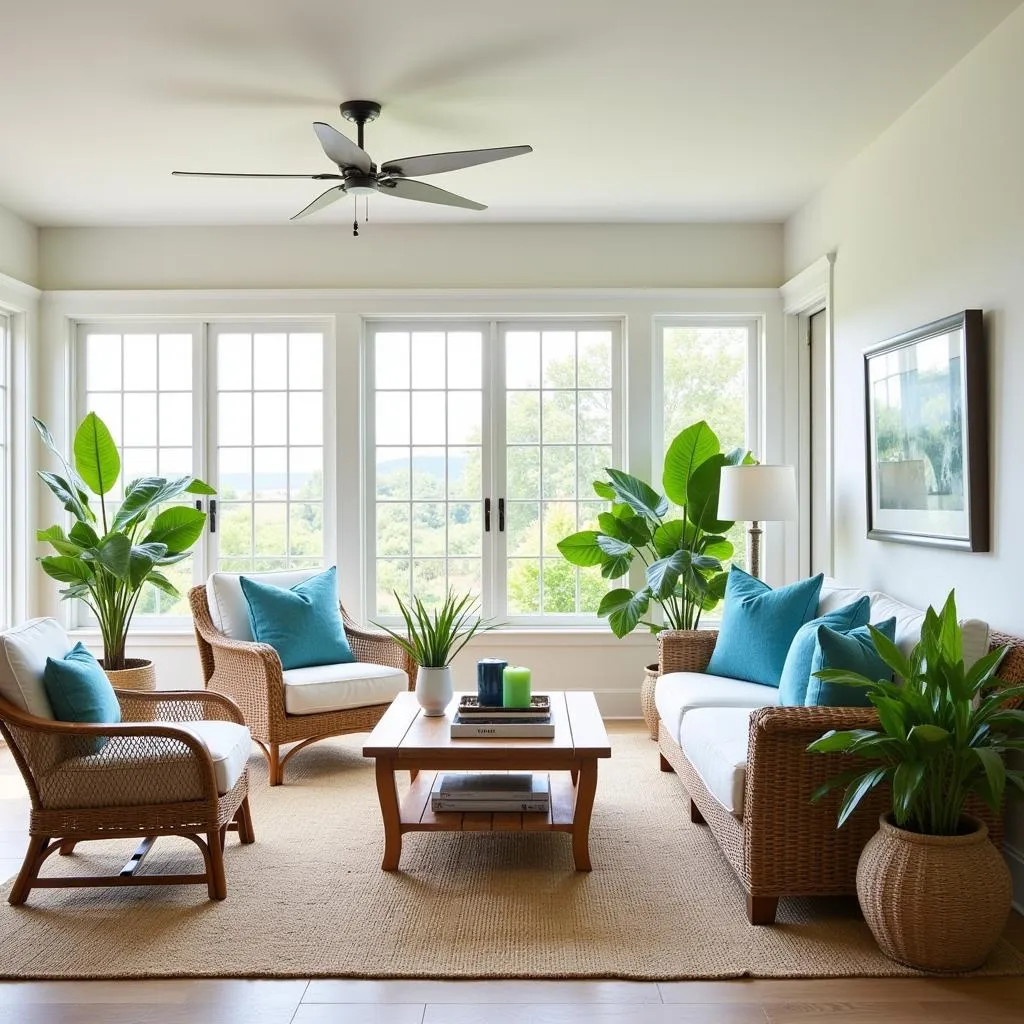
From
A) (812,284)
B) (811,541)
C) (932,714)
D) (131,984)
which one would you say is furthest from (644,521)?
(131,984)

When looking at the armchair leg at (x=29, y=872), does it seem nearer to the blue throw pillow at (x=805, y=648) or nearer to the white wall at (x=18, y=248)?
the blue throw pillow at (x=805, y=648)

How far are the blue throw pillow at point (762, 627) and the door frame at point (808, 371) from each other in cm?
93

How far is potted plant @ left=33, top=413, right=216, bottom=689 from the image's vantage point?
15.0 feet

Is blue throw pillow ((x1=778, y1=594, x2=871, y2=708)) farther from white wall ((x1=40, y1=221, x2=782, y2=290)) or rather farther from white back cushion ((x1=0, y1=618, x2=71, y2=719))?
white wall ((x1=40, y1=221, x2=782, y2=290))

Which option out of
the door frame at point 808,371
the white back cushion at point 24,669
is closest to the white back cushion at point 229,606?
the white back cushion at point 24,669

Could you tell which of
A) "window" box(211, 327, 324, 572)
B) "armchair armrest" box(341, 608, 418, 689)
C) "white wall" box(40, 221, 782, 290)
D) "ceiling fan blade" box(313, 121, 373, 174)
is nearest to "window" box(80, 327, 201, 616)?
"window" box(211, 327, 324, 572)

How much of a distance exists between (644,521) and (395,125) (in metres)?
2.25

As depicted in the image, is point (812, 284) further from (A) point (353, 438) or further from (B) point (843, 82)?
(A) point (353, 438)

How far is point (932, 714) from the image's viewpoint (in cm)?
250

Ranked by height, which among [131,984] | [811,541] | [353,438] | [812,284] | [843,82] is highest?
[843,82]

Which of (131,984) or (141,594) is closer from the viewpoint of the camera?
(131,984)

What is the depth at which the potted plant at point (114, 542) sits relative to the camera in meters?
4.59

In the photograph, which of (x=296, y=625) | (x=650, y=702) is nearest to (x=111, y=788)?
(x=296, y=625)

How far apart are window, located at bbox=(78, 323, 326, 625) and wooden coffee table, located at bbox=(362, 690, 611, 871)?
249 cm
